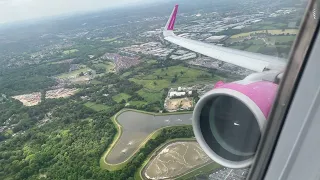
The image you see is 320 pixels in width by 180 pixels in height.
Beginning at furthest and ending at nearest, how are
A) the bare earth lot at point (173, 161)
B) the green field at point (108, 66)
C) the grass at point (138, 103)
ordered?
the green field at point (108, 66)
the grass at point (138, 103)
the bare earth lot at point (173, 161)

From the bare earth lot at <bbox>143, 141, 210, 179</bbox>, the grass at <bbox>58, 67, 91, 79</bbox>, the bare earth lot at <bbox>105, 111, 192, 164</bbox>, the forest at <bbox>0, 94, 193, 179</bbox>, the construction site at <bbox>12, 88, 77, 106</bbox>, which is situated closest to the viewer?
the bare earth lot at <bbox>143, 141, 210, 179</bbox>

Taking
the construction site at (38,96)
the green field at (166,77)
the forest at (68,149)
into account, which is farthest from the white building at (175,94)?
the construction site at (38,96)

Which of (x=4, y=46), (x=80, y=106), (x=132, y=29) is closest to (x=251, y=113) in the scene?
(x=80, y=106)

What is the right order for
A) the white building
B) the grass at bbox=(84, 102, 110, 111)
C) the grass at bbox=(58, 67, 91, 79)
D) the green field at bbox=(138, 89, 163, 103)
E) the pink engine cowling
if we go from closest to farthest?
the pink engine cowling, the white building, the green field at bbox=(138, 89, 163, 103), the grass at bbox=(84, 102, 110, 111), the grass at bbox=(58, 67, 91, 79)

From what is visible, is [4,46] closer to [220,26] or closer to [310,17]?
[220,26]

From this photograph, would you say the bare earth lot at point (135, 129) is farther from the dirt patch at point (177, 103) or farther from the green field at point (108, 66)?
the green field at point (108, 66)

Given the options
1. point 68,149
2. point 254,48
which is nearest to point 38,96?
point 68,149

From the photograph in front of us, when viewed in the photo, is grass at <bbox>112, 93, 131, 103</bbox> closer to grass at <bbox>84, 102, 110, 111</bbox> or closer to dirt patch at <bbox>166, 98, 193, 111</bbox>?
grass at <bbox>84, 102, 110, 111</bbox>

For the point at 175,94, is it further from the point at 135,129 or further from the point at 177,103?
the point at 135,129

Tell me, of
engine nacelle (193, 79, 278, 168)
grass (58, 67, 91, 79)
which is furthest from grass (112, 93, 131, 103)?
engine nacelle (193, 79, 278, 168)

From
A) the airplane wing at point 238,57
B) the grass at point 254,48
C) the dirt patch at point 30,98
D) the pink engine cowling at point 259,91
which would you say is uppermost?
the pink engine cowling at point 259,91
